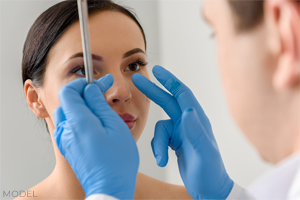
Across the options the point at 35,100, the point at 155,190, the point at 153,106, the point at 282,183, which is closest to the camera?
the point at 282,183

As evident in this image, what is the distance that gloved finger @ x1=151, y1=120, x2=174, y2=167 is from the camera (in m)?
1.01

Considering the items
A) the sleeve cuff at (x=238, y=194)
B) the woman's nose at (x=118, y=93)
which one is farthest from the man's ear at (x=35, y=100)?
the sleeve cuff at (x=238, y=194)

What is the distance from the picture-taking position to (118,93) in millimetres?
1033

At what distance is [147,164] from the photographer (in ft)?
7.44

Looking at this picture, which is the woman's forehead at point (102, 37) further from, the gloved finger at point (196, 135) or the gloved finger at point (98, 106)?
the gloved finger at point (196, 135)

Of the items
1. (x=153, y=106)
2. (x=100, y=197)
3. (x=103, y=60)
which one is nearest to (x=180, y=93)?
(x=103, y=60)

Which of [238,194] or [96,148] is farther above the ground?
[96,148]

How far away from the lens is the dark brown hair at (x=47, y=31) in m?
1.08

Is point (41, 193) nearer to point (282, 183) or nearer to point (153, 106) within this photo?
point (282, 183)

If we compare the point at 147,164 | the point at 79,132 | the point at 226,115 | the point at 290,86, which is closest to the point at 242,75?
the point at 290,86

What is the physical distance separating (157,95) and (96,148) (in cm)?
42

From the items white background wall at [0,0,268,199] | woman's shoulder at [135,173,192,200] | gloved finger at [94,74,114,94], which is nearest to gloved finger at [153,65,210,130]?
gloved finger at [94,74,114,94]

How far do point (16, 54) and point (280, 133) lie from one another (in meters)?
1.44

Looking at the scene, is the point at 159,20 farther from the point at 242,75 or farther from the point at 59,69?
the point at 242,75
